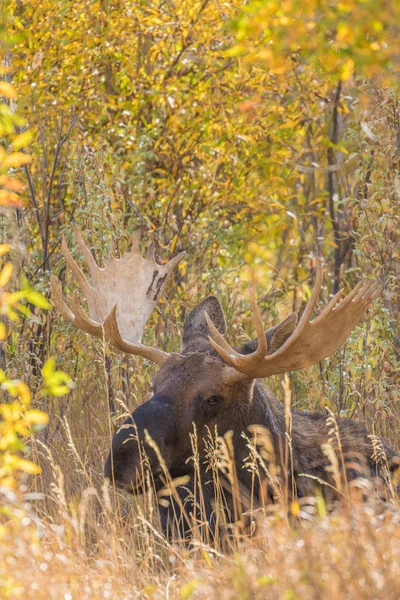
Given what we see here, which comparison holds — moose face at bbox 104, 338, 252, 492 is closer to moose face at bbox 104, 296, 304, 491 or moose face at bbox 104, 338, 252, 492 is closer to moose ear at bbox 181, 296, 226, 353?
moose face at bbox 104, 296, 304, 491

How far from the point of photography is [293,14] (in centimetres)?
431

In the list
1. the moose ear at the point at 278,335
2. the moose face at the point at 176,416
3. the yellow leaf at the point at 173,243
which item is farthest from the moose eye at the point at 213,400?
the yellow leaf at the point at 173,243

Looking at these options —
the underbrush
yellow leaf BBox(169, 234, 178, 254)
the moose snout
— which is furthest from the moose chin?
yellow leaf BBox(169, 234, 178, 254)

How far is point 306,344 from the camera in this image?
524 centimetres

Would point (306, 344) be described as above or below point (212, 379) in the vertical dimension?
above

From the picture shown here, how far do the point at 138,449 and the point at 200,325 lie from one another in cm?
122

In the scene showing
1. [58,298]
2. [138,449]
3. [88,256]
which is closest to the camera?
[138,449]

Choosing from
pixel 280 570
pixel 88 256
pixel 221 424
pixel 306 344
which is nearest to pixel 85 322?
pixel 88 256

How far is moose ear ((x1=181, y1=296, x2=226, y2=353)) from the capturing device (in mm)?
5801

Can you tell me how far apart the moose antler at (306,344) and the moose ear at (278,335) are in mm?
150

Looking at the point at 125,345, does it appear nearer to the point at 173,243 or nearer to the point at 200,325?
the point at 200,325

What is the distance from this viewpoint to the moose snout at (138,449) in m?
4.88

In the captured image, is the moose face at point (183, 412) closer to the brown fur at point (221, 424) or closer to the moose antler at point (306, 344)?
the brown fur at point (221, 424)

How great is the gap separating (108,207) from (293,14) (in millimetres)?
3113
